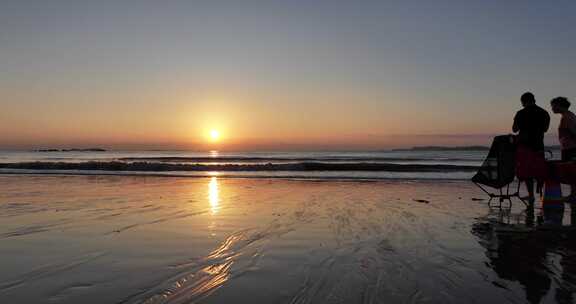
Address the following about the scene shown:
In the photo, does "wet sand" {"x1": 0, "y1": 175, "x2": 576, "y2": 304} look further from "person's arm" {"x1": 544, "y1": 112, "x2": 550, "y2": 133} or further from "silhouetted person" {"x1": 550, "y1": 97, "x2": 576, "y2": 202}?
"person's arm" {"x1": 544, "y1": 112, "x2": 550, "y2": 133}

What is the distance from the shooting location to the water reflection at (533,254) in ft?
10.0

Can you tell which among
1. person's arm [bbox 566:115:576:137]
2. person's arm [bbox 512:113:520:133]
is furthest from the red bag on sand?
person's arm [bbox 566:115:576:137]

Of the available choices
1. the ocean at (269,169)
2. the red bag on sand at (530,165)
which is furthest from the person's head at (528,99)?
the ocean at (269,169)

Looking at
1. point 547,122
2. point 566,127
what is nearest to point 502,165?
point 547,122

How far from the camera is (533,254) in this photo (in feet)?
13.4

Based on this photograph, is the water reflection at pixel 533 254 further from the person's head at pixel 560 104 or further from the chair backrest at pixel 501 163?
the person's head at pixel 560 104

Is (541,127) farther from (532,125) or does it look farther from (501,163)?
(501,163)

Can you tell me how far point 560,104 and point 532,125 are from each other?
0.58 m

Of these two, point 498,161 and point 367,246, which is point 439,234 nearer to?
point 367,246

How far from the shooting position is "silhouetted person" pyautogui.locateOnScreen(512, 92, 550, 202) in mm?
7109

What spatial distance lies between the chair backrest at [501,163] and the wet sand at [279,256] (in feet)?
2.21

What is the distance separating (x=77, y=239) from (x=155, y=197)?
14.8ft

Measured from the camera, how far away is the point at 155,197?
9.25 meters

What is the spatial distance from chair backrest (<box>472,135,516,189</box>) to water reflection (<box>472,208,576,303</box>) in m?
1.65
